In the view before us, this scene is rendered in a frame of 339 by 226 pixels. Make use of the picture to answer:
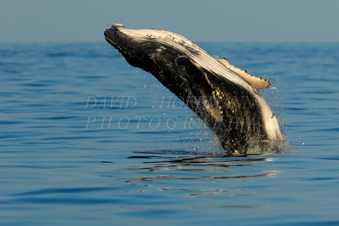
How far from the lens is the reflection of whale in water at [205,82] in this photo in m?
11.6

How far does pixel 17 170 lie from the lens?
11.3 m

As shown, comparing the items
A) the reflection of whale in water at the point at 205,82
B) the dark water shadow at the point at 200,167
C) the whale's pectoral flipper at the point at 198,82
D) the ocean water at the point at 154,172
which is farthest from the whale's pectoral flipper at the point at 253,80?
the dark water shadow at the point at 200,167

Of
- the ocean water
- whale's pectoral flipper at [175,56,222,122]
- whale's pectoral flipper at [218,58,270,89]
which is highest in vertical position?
whale's pectoral flipper at [218,58,270,89]

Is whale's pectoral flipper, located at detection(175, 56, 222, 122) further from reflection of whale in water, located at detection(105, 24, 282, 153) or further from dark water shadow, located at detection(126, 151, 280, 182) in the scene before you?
dark water shadow, located at detection(126, 151, 280, 182)

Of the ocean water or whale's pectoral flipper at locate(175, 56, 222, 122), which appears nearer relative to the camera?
the ocean water

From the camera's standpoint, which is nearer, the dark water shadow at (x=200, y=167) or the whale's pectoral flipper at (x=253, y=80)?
the dark water shadow at (x=200, y=167)

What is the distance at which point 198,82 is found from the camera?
1160cm

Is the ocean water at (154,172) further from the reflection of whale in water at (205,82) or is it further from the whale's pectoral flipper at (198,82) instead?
the whale's pectoral flipper at (198,82)

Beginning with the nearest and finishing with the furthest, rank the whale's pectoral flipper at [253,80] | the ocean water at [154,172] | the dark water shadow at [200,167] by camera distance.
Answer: the ocean water at [154,172] → the dark water shadow at [200,167] → the whale's pectoral flipper at [253,80]

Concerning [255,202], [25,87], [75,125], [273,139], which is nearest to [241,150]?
[273,139]

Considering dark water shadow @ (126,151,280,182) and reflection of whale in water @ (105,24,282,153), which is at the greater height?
reflection of whale in water @ (105,24,282,153)

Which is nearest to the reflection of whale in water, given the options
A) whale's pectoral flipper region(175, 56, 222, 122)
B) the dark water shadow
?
whale's pectoral flipper region(175, 56, 222, 122)

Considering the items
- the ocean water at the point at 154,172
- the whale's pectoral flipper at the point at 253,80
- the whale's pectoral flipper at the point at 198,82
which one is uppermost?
the whale's pectoral flipper at the point at 253,80

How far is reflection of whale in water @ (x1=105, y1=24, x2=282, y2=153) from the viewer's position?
38.2 ft
